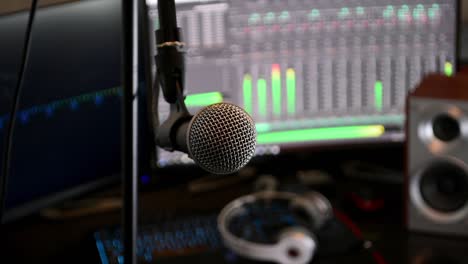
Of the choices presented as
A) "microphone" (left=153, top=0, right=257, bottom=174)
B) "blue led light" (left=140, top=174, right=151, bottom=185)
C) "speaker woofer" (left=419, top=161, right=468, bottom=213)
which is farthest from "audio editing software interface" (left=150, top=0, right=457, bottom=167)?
"microphone" (left=153, top=0, right=257, bottom=174)

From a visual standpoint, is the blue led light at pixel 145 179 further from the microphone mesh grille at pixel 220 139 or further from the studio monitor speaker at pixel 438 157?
the microphone mesh grille at pixel 220 139

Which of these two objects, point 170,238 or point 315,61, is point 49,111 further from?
point 315,61

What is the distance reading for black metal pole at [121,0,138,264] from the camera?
19.7 inches

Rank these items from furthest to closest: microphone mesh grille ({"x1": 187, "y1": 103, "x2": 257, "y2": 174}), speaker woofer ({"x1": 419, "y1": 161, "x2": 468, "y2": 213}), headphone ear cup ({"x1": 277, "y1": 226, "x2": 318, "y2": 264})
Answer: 1. speaker woofer ({"x1": 419, "y1": 161, "x2": 468, "y2": 213})
2. headphone ear cup ({"x1": 277, "y1": 226, "x2": 318, "y2": 264})
3. microphone mesh grille ({"x1": 187, "y1": 103, "x2": 257, "y2": 174})

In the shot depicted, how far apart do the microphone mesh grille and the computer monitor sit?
462mm

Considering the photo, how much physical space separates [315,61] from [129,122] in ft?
2.12

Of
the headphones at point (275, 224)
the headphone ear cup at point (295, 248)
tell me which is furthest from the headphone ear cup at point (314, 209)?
the headphone ear cup at point (295, 248)

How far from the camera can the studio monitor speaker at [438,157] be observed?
3.15 feet

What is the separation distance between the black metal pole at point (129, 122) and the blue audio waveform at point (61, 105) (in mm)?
416

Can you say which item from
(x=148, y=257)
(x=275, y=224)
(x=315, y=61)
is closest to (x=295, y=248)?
(x=275, y=224)

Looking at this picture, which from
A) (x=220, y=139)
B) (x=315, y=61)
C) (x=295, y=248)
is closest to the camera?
(x=220, y=139)

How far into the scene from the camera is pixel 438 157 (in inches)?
38.2

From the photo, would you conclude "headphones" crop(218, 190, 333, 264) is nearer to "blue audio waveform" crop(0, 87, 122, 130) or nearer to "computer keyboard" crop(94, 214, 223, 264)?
"computer keyboard" crop(94, 214, 223, 264)

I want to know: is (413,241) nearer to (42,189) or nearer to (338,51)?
(338,51)
